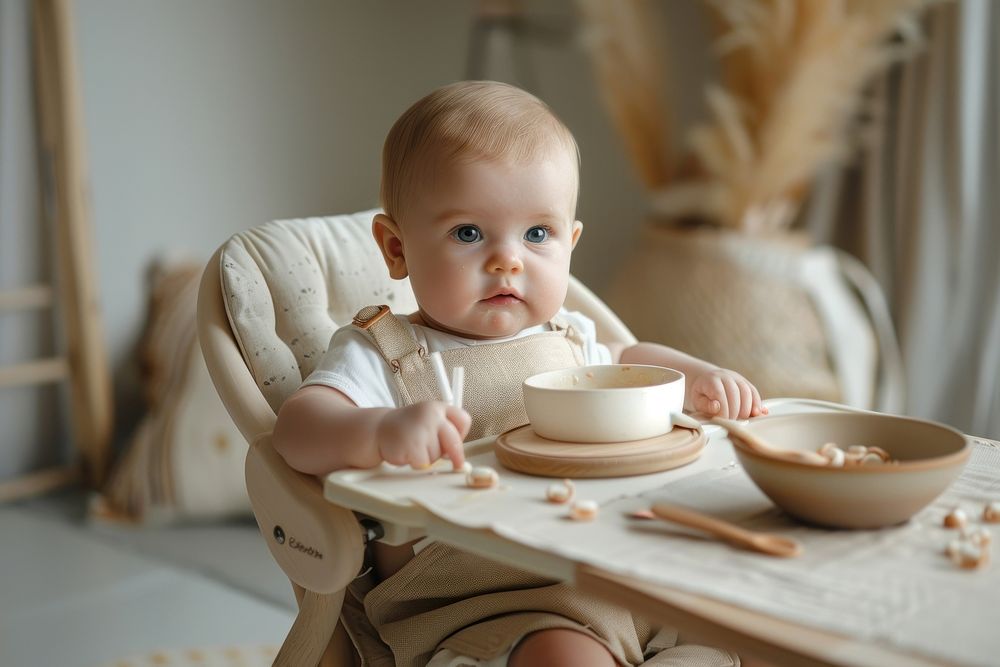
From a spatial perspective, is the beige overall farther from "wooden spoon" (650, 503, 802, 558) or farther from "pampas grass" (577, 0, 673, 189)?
"pampas grass" (577, 0, 673, 189)

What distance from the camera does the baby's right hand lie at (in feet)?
2.70

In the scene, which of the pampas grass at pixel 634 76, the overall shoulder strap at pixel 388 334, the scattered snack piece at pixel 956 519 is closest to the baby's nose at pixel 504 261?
the overall shoulder strap at pixel 388 334

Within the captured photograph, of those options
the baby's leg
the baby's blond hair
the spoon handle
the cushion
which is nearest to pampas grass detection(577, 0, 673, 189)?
the cushion

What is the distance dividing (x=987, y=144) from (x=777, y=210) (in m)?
0.49

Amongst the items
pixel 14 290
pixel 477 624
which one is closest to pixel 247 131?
pixel 14 290

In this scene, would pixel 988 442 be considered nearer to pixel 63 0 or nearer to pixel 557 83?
pixel 63 0

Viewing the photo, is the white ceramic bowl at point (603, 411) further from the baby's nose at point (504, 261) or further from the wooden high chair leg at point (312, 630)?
the wooden high chair leg at point (312, 630)

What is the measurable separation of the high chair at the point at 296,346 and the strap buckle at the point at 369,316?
0.38ft

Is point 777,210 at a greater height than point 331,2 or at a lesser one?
lesser

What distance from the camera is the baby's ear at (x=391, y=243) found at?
3.54 ft

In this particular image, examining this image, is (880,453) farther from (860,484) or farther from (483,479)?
(483,479)

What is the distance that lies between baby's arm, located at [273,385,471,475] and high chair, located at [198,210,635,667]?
0.12ft

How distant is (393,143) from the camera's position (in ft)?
3.41

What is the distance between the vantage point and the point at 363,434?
0.85m
